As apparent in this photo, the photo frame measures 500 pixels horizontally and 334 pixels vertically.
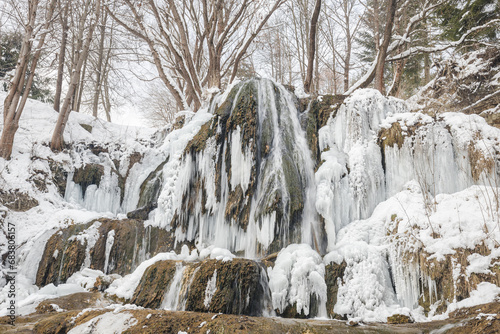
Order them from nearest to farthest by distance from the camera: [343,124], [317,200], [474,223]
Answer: [474,223] → [317,200] → [343,124]

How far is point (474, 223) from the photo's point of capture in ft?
12.0

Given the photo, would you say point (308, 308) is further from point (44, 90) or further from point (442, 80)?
point (44, 90)

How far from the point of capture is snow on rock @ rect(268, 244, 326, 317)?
13.0 feet

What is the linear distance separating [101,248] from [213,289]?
3.19 meters

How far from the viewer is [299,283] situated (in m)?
4.09

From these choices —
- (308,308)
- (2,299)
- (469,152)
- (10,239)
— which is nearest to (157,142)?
(10,239)

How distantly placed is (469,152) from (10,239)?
8597 millimetres

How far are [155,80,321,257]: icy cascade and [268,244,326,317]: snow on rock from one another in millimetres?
722

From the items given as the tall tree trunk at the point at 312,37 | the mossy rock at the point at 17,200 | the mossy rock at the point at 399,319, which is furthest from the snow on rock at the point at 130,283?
the tall tree trunk at the point at 312,37

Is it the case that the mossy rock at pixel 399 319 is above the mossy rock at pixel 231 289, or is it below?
below

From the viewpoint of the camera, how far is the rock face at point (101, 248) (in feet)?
18.2

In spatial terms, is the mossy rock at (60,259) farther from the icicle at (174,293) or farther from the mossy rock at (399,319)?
the mossy rock at (399,319)

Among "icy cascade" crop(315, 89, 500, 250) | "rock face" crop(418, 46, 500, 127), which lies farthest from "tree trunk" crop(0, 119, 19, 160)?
"rock face" crop(418, 46, 500, 127)

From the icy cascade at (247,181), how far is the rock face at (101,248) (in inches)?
16.5
